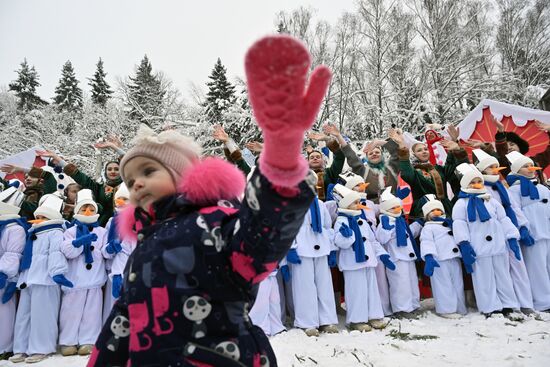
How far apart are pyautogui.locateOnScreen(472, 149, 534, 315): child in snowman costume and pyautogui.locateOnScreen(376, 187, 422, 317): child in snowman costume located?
1217 mm

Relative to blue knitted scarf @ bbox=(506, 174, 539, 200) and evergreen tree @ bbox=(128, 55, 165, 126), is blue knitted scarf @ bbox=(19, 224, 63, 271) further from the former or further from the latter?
evergreen tree @ bbox=(128, 55, 165, 126)

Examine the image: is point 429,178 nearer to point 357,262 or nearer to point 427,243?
point 427,243

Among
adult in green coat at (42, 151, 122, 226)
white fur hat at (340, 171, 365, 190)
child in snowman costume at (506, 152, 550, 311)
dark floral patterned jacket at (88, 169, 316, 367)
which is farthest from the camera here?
adult in green coat at (42, 151, 122, 226)

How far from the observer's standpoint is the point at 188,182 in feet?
4.30

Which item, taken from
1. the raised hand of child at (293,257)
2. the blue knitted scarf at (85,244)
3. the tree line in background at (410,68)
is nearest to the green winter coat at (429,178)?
the raised hand of child at (293,257)

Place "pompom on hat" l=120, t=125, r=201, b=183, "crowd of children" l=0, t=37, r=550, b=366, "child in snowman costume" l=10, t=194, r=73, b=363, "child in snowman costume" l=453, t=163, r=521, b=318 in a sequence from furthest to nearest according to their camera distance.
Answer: "child in snowman costume" l=453, t=163, r=521, b=318, "child in snowman costume" l=10, t=194, r=73, b=363, "crowd of children" l=0, t=37, r=550, b=366, "pompom on hat" l=120, t=125, r=201, b=183

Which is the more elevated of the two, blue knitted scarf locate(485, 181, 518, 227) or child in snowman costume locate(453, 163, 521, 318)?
blue knitted scarf locate(485, 181, 518, 227)

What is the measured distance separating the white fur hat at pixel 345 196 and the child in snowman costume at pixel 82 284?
3042mm

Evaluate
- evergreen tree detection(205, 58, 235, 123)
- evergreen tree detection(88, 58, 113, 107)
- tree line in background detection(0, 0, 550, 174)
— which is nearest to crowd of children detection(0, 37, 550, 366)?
tree line in background detection(0, 0, 550, 174)

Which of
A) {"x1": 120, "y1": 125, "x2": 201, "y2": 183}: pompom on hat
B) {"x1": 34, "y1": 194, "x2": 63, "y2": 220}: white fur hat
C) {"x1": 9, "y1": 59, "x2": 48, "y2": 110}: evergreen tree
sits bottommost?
{"x1": 120, "y1": 125, "x2": 201, "y2": 183}: pompom on hat

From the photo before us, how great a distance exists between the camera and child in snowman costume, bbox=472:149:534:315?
16.1 feet

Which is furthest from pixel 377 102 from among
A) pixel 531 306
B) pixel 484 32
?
pixel 531 306

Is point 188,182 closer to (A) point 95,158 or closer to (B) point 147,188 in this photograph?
(B) point 147,188

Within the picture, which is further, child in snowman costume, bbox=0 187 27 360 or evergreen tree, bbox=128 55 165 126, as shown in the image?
evergreen tree, bbox=128 55 165 126
